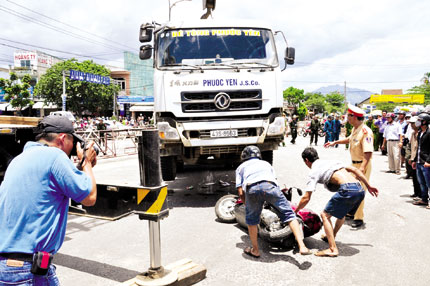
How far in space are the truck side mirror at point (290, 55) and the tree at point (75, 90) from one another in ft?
138

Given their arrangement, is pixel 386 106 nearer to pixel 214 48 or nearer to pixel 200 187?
pixel 200 187

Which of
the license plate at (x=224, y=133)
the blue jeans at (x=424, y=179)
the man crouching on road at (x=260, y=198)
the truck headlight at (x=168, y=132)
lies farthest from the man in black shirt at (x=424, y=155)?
the truck headlight at (x=168, y=132)

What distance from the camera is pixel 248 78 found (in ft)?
21.1

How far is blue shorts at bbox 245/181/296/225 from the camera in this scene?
3.97m

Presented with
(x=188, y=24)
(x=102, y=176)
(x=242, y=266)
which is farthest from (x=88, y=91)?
(x=242, y=266)

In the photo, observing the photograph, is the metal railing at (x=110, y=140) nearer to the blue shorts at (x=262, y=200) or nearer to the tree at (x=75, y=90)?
the blue shorts at (x=262, y=200)

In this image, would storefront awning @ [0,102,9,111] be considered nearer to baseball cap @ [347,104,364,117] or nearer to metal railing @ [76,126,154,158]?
metal railing @ [76,126,154,158]

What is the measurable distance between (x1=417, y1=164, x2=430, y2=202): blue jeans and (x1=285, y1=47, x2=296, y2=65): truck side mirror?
3248 mm

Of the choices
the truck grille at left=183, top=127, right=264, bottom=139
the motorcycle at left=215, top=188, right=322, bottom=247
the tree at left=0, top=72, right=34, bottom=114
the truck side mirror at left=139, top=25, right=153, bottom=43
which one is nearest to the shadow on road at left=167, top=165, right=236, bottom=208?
the truck grille at left=183, top=127, right=264, bottom=139

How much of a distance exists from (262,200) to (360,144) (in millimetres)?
2174

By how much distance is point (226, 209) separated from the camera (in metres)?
5.56

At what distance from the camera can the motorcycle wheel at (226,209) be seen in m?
5.44

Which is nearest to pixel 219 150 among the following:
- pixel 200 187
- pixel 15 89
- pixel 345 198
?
pixel 200 187

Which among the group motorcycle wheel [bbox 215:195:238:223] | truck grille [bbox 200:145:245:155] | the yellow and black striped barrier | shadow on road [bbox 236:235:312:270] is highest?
truck grille [bbox 200:145:245:155]
